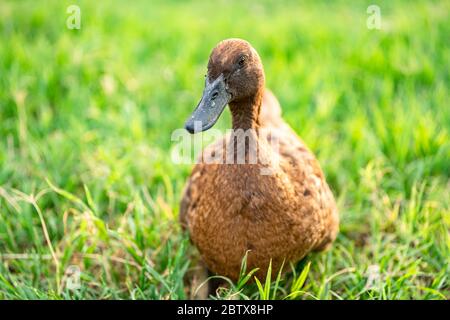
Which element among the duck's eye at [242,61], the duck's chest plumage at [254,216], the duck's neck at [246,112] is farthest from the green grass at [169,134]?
the duck's eye at [242,61]

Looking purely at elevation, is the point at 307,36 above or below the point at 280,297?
above

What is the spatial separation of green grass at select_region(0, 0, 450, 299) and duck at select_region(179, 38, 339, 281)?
0.12 metres

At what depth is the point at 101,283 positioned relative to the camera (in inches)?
86.0

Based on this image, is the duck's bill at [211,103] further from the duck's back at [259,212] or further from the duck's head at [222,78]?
the duck's back at [259,212]

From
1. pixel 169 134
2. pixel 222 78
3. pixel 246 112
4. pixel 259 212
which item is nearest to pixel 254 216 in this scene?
pixel 259 212

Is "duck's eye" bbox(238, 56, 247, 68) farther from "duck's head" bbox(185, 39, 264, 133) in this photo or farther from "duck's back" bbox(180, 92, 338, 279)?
"duck's back" bbox(180, 92, 338, 279)

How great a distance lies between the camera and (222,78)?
1.73 metres

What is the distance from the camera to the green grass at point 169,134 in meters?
2.20

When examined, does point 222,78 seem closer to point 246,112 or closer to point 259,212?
point 246,112

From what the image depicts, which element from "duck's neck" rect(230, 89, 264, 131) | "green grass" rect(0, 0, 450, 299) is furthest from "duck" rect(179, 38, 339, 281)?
"green grass" rect(0, 0, 450, 299)

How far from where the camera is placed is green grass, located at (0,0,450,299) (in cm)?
220
